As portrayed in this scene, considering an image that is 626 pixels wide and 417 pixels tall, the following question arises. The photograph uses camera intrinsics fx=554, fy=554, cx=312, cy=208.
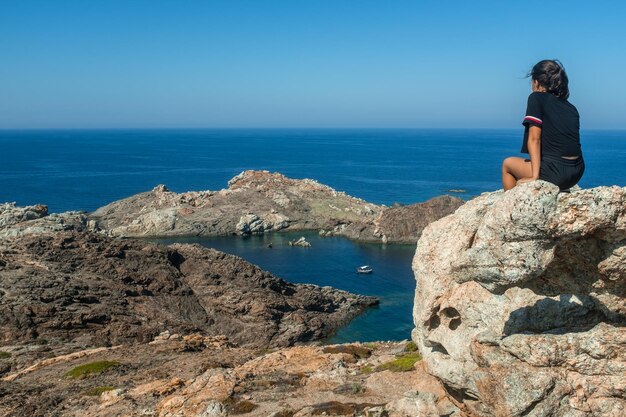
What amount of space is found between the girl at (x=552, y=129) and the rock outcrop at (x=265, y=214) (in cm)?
10284

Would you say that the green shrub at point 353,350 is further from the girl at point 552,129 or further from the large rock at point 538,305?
the girl at point 552,129

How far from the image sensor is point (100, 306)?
169 ft

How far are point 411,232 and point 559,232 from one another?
344 feet

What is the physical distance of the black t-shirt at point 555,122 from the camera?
11.8 metres

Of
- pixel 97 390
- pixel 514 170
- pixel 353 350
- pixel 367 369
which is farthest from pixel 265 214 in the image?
pixel 514 170

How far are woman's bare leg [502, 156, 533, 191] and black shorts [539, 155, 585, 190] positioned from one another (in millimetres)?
371

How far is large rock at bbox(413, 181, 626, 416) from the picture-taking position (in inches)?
452

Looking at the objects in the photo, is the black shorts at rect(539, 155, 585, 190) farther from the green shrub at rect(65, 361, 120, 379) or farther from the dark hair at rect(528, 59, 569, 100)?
the green shrub at rect(65, 361, 120, 379)

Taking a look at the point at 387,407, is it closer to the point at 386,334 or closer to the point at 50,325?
the point at 50,325

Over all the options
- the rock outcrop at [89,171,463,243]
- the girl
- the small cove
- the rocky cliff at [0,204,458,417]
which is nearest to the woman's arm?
the girl

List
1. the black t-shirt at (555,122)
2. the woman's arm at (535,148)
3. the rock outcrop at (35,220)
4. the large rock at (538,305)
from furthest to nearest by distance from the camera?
1. the rock outcrop at (35,220)
2. the woman's arm at (535,148)
3. the black t-shirt at (555,122)
4. the large rock at (538,305)

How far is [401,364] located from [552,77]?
60.4ft

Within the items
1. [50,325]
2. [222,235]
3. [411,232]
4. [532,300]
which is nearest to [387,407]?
A: [532,300]

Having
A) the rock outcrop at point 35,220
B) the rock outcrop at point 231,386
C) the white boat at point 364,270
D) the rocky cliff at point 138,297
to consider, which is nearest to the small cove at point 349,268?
the white boat at point 364,270
